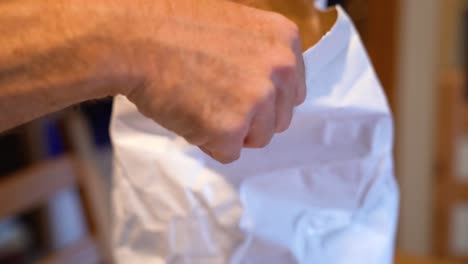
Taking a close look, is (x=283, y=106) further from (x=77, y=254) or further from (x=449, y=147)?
(x=449, y=147)

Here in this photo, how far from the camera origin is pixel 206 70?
1.04ft

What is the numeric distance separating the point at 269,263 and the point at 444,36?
4.42 feet

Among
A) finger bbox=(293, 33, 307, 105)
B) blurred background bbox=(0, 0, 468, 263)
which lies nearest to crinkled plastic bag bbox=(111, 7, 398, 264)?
finger bbox=(293, 33, 307, 105)

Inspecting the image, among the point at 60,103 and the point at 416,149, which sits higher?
the point at 60,103

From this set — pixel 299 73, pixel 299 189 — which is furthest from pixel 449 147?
pixel 299 73

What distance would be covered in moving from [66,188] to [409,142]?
0.96 m

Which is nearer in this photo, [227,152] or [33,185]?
[227,152]

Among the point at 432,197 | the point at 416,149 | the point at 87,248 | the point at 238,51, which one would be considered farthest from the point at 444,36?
the point at 238,51

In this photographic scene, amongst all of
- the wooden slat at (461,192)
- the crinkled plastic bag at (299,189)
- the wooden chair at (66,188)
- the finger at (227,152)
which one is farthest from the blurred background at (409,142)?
the finger at (227,152)

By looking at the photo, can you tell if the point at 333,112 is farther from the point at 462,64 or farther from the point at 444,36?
the point at 462,64

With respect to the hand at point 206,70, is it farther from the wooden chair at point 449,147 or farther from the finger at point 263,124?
the wooden chair at point 449,147

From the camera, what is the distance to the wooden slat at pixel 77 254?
1.04 m

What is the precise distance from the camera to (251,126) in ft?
1.05

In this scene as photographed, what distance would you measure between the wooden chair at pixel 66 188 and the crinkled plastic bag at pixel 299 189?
0.58 meters
